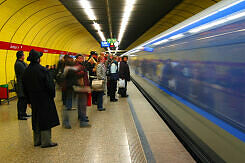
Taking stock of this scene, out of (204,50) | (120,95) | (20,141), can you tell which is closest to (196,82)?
(204,50)

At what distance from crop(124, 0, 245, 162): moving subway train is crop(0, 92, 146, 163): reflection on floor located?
3.95 feet

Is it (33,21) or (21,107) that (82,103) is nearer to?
(21,107)

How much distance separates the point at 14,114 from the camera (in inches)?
300

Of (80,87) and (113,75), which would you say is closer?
(80,87)

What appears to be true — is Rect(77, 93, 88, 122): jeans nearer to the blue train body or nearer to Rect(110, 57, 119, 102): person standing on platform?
the blue train body

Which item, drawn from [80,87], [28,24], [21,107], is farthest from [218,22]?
[28,24]

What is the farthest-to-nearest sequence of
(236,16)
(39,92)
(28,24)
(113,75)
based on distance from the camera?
(28,24) → (113,75) → (39,92) → (236,16)

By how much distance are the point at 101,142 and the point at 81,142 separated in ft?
1.32

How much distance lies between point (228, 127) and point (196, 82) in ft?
4.92

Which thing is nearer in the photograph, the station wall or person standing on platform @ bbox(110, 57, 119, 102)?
person standing on platform @ bbox(110, 57, 119, 102)

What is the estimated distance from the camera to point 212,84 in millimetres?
4043

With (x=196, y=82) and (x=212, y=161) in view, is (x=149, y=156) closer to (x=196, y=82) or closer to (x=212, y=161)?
(x=212, y=161)

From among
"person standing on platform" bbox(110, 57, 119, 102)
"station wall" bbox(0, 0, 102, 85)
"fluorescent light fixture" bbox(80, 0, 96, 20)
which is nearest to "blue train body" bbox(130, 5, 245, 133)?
"person standing on platform" bbox(110, 57, 119, 102)

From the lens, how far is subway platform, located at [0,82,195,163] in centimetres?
415
